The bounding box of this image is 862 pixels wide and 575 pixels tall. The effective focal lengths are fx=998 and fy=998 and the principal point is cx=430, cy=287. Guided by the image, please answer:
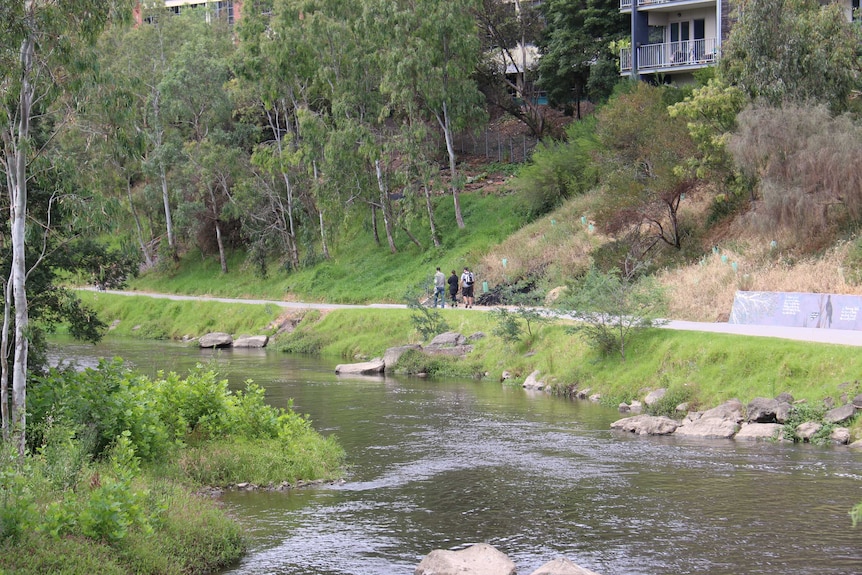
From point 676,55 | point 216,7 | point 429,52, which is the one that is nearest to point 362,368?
point 429,52

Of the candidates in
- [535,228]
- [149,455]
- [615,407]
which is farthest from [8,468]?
[535,228]

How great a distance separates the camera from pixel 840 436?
21.4 metres

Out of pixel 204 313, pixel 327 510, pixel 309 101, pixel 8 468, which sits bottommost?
pixel 204 313

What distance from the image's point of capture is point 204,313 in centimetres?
5369

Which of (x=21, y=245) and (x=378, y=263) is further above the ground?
(x=21, y=245)

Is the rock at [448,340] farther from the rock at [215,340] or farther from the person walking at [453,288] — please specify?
the rock at [215,340]

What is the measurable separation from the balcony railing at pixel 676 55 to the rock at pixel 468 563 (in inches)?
1634

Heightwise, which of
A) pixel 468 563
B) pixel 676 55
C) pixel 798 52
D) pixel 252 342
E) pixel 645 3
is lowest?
pixel 252 342

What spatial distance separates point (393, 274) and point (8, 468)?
40.4 m

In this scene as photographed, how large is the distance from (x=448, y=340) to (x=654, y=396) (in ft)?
39.7

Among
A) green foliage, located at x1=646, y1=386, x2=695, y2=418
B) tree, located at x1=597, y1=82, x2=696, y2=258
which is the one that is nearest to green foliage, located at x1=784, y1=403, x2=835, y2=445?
green foliage, located at x1=646, y1=386, x2=695, y2=418

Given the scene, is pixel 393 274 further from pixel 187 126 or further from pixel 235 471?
pixel 235 471

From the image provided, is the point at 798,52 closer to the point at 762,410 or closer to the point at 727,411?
the point at 727,411

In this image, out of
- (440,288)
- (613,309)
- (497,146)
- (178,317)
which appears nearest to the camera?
(613,309)
